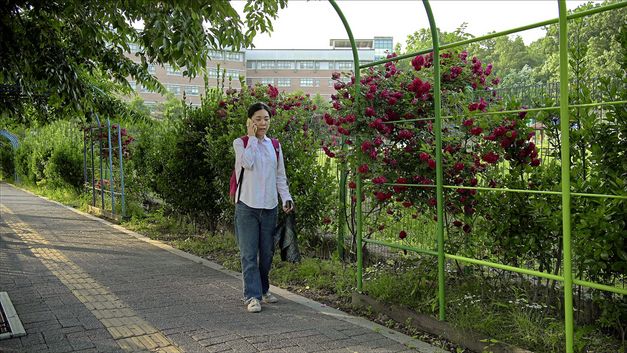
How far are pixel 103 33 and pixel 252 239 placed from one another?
96.8 inches

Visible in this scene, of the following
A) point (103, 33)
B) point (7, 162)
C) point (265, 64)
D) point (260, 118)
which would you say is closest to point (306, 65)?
point (265, 64)

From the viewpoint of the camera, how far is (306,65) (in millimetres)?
96812

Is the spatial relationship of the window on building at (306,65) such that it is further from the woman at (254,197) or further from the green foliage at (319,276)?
the woman at (254,197)

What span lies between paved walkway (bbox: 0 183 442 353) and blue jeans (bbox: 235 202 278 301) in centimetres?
25

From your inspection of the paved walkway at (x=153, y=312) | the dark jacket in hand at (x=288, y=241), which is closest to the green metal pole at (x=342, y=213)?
the dark jacket in hand at (x=288, y=241)

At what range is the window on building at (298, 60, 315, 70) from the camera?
95.6m

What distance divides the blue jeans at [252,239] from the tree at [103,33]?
141cm

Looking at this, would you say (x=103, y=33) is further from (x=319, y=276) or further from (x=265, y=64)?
(x=265, y=64)

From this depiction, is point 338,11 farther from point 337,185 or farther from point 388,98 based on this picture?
point 337,185

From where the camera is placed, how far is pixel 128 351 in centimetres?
411

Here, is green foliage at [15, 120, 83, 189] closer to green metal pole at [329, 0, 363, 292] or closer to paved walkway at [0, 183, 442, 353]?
paved walkway at [0, 183, 442, 353]

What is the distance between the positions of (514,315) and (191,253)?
553cm

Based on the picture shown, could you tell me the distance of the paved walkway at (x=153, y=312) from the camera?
4266 millimetres

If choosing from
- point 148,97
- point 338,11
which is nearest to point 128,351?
point 338,11
